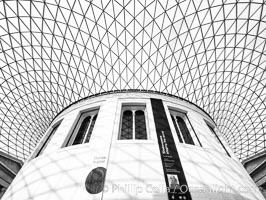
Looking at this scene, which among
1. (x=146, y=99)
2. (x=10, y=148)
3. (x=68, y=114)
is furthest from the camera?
(x=10, y=148)

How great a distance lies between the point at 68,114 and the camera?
16.2 m

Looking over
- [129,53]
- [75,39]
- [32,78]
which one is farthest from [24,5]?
[129,53]

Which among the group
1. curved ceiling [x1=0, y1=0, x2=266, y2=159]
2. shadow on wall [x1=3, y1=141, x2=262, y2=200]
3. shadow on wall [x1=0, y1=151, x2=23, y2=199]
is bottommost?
shadow on wall [x1=3, y1=141, x2=262, y2=200]

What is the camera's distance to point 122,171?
852 cm

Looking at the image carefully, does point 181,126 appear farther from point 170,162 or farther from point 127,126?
point 170,162

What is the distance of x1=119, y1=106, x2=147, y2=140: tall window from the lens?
12219 millimetres

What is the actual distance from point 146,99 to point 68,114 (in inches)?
352

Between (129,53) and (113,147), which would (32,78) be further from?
(113,147)

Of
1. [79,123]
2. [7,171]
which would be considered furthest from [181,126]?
[7,171]

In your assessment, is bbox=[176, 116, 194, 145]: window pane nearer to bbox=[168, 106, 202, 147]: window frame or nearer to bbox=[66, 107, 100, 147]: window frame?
bbox=[168, 106, 202, 147]: window frame

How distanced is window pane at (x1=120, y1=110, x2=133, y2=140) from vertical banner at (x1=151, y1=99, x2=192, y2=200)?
2396mm

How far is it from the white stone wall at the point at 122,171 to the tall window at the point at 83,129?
2.48 feet

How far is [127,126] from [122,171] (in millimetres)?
5115

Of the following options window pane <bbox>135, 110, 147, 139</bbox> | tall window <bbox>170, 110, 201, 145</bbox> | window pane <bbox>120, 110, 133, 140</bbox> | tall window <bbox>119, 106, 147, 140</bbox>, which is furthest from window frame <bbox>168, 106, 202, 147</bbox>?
window pane <bbox>120, 110, 133, 140</bbox>
